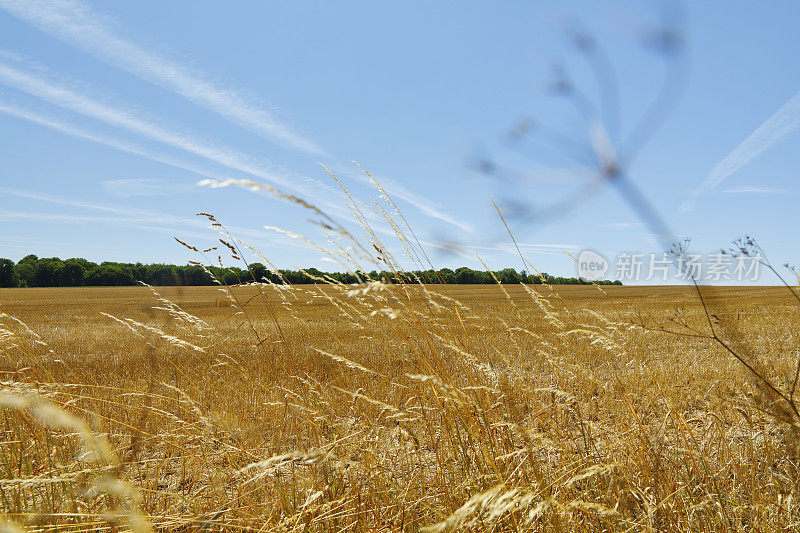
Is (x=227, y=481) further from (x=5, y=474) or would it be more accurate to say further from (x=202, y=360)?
(x=202, y=360)

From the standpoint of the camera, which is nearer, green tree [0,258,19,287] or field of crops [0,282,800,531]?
Result: field of crops [0,282,800,531]

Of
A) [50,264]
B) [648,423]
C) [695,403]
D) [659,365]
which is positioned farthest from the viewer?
[50,264]

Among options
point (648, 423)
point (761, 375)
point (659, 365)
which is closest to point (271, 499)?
point (761, 375)

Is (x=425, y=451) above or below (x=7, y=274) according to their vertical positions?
below

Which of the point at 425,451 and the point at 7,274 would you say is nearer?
the point at 425,451

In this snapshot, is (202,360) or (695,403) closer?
(695,403)

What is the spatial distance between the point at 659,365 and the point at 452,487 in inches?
225

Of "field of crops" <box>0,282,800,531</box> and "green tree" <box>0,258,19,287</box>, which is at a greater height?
"green tree" <box>0,258,19,287</box>

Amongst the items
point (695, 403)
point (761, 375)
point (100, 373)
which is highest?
point (761, 375)

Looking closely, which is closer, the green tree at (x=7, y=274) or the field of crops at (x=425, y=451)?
the field of crops at (x=425, y=451)

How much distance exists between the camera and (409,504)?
6.41 ft

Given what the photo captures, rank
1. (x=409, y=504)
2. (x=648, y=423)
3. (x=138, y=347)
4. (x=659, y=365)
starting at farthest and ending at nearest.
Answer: (x=138, y=347), (x=659, y=365), (x=648, y=423), (x=409, y=504)

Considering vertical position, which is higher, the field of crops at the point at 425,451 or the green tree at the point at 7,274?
the green tree at the point at 7,274

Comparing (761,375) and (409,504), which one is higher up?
(761,375)
